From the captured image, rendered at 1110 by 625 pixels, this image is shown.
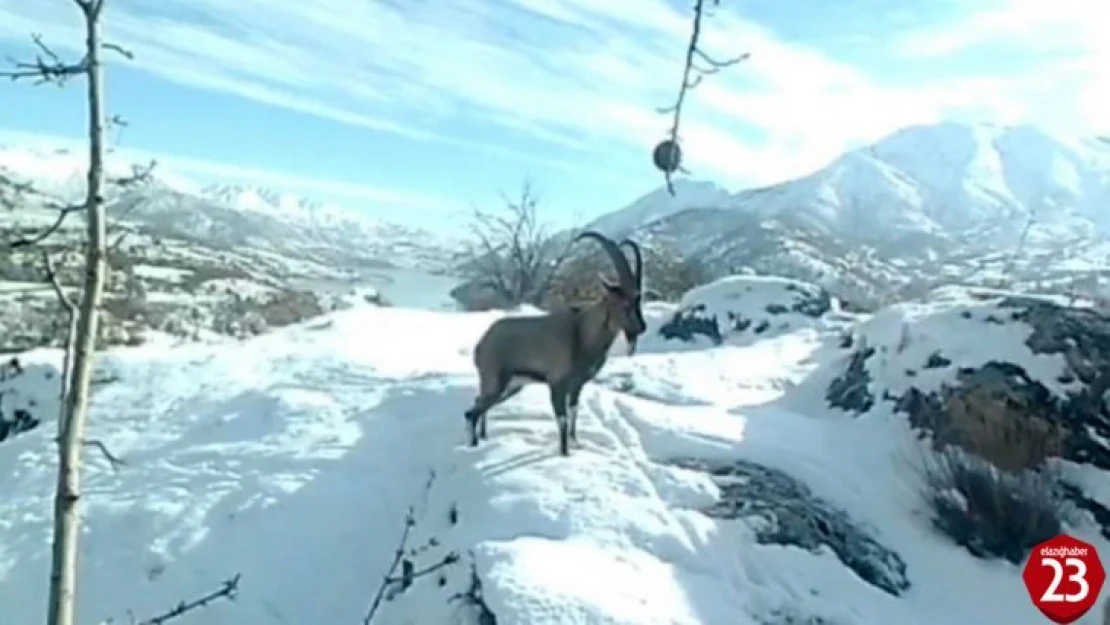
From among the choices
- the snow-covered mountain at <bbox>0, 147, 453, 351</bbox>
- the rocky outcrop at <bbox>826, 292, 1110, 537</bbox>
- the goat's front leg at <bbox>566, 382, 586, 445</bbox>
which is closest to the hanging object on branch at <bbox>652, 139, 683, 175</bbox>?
the snow-covered mountain at <bbox>0, 147, 453, 351</bbox>

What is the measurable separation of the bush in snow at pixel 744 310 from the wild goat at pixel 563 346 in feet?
31.9

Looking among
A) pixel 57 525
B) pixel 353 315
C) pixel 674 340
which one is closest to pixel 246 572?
pixel 57 525

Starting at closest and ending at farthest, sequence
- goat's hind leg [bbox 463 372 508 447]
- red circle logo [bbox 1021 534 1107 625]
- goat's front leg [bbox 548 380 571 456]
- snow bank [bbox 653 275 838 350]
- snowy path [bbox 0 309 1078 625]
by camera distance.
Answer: red circle logo [bbox 1021 534 1107 625], snowy path [bbox 0 309 1078 625], goat's front leg [bbox 548 380 571 456], goat's hind leg [bbox 463 372 508 447], snow bank [bbox 653 275 838 350]

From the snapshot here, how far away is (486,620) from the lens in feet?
19.6

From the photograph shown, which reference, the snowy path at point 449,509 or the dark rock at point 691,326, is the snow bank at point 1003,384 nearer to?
the snowy path at point 449,509

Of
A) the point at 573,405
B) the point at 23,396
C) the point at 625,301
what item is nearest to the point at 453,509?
the point at 573,405

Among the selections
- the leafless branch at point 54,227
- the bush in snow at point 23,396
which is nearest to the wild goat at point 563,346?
the leafless branch at point 54,227

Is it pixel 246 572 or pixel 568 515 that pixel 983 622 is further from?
pixel 246 572

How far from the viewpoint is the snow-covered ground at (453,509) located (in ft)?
21.4

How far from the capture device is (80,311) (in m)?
2.89

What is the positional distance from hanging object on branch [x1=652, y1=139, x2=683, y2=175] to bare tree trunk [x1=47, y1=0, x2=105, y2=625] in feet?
5.16

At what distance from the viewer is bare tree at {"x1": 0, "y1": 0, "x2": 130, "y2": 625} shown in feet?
9.18

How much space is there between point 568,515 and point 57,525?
4466 millimetres

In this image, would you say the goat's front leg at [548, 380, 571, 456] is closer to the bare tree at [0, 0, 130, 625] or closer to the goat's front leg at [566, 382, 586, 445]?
the goat's front leg at [566, 382, 586, 445]
